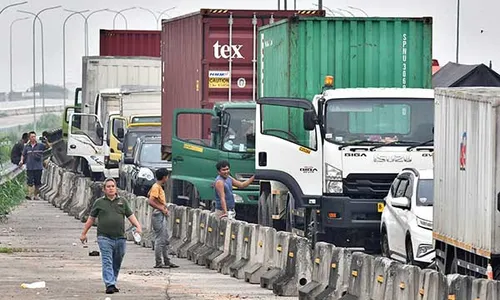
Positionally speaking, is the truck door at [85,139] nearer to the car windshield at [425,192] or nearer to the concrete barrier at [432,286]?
the car windshield at [425,192]

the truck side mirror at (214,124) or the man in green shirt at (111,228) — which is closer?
the man in green shirt at (111,228)

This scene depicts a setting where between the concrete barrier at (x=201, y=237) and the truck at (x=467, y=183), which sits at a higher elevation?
the truck at (x=467, y=183)

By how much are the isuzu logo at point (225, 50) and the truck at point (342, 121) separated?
176 inches

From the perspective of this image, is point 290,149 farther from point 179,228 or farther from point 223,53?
point 223,53

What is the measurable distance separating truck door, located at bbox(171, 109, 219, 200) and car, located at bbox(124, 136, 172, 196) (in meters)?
3.81

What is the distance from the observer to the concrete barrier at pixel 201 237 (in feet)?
83.1

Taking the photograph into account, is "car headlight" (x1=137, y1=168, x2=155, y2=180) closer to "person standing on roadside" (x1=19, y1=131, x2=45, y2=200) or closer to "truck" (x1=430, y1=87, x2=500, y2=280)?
"person standing on roadside" (x1=19, y1=131, x2=45, y2=200)

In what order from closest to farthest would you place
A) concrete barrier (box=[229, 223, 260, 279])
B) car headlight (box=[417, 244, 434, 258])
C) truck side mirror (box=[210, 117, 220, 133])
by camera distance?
car headlight (box=[417, 244, 434, 258]) < concrete barrier (box=[229, 223, 260, 279]) < truck side mirror (box=[210, 117, 220, 133])

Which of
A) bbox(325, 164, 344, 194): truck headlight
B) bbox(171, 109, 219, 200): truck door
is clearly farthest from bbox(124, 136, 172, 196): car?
bbox(325, 164, 344, 194): truck headlight

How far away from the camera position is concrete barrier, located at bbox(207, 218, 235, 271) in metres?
23.6

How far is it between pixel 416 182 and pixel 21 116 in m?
129

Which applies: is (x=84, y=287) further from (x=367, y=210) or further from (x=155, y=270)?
(x=367, y=210)

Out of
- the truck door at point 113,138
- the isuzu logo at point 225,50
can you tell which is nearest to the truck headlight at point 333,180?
the isuzu logo at point 225,50

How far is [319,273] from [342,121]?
19.4ft
